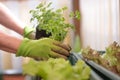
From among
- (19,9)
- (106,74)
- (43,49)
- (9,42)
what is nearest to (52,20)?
(43,49)

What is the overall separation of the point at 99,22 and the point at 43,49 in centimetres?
190

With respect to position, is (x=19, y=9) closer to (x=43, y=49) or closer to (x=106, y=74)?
(x=43, y=49)

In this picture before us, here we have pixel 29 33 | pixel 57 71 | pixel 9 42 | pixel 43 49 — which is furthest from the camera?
pixel 29 33

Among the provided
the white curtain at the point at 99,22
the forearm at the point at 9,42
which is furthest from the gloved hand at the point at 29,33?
the white curtain at the point at 99,22

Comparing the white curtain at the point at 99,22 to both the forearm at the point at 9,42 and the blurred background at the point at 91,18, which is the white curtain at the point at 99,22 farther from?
the forearm at the point at 9,42

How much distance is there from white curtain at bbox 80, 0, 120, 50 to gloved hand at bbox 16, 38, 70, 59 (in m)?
1.82

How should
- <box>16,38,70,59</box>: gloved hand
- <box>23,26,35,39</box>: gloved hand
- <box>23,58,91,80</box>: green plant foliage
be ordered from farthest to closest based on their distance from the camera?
<box>23,26,35,39</box>: gloved hand, <box>16,38,70,59</box>: gloved hand, <box>23,58,91,80</box>: green plant foliage

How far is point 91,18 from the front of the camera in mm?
2623

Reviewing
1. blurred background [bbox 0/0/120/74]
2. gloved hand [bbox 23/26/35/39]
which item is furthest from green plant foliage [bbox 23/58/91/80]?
blurred background [bbox 0/0/120/74]

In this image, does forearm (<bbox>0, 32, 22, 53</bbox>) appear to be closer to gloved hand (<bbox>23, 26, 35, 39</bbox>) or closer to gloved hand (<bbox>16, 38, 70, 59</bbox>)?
gloved hand (<bbox>16, 38, 70, 59</bbox>)

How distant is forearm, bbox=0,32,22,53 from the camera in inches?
34.5

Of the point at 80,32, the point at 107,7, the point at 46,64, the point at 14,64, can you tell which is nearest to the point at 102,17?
the point at 107,7

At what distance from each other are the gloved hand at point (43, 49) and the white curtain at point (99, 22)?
182 cm

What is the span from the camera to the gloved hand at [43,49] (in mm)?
798
